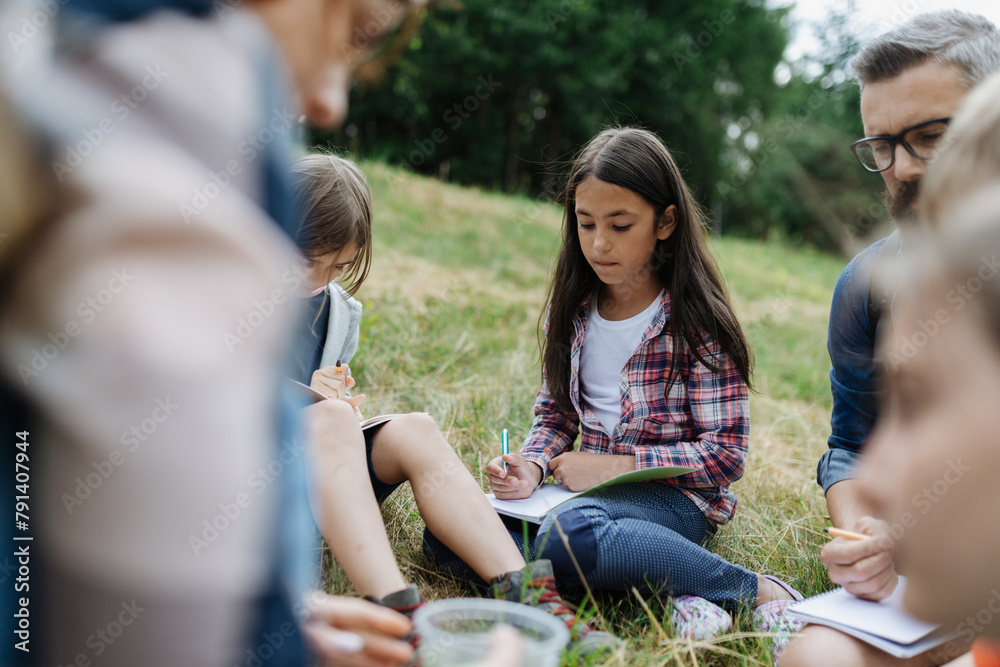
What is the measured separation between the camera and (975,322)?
72 centimetres

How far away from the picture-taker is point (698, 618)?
5.28 ft

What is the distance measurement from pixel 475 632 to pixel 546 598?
57cm

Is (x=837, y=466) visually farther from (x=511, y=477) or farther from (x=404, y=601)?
(x=404, y=601)

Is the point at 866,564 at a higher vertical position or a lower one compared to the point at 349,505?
higher

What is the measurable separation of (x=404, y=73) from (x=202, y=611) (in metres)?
15.1

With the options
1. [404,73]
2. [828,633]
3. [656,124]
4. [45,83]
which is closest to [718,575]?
[828,633]

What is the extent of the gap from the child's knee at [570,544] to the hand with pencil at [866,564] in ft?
1.67

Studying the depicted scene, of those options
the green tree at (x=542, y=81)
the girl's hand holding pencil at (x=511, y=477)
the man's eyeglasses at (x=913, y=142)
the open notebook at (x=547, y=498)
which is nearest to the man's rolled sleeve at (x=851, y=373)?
the man's eyeglasses at (x=913, y=142)

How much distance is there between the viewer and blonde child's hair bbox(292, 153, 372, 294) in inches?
79.4

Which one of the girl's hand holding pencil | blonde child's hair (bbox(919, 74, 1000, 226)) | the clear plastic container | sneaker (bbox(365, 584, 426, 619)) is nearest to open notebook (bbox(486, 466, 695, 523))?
the girl's hand holding pencil

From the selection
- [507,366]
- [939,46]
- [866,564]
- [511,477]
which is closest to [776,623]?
[866,564]

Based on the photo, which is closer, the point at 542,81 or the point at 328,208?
the point at 328,208

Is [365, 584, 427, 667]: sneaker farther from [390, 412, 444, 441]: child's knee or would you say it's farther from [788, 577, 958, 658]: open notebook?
[788, 577, 958, 658]: open notebook

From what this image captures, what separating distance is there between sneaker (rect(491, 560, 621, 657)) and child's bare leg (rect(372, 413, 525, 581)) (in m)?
0.05
